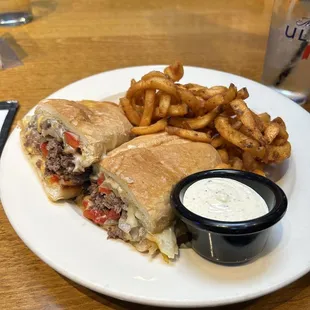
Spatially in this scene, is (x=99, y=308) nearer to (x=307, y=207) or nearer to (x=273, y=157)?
(x=307, y=207)

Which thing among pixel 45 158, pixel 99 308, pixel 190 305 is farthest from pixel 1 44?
pixel 190 305

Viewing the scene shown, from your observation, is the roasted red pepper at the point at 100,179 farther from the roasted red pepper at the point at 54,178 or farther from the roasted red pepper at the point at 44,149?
the roasted red pepper at the point at 44,149

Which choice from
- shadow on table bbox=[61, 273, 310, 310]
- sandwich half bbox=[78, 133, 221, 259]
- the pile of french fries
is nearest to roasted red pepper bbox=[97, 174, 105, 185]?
sandwich half bbox=[78, 133, 221, 259]

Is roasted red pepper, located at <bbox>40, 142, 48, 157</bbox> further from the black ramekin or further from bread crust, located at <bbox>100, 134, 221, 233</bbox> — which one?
the black ramekin

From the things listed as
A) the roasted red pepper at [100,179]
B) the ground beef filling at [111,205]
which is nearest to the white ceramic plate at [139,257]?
the ground beef filling at [111,205]

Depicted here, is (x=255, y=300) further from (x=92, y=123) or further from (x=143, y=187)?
(x=92, y=123)

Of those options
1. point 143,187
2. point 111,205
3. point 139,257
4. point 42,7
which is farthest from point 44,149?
point 42,7
